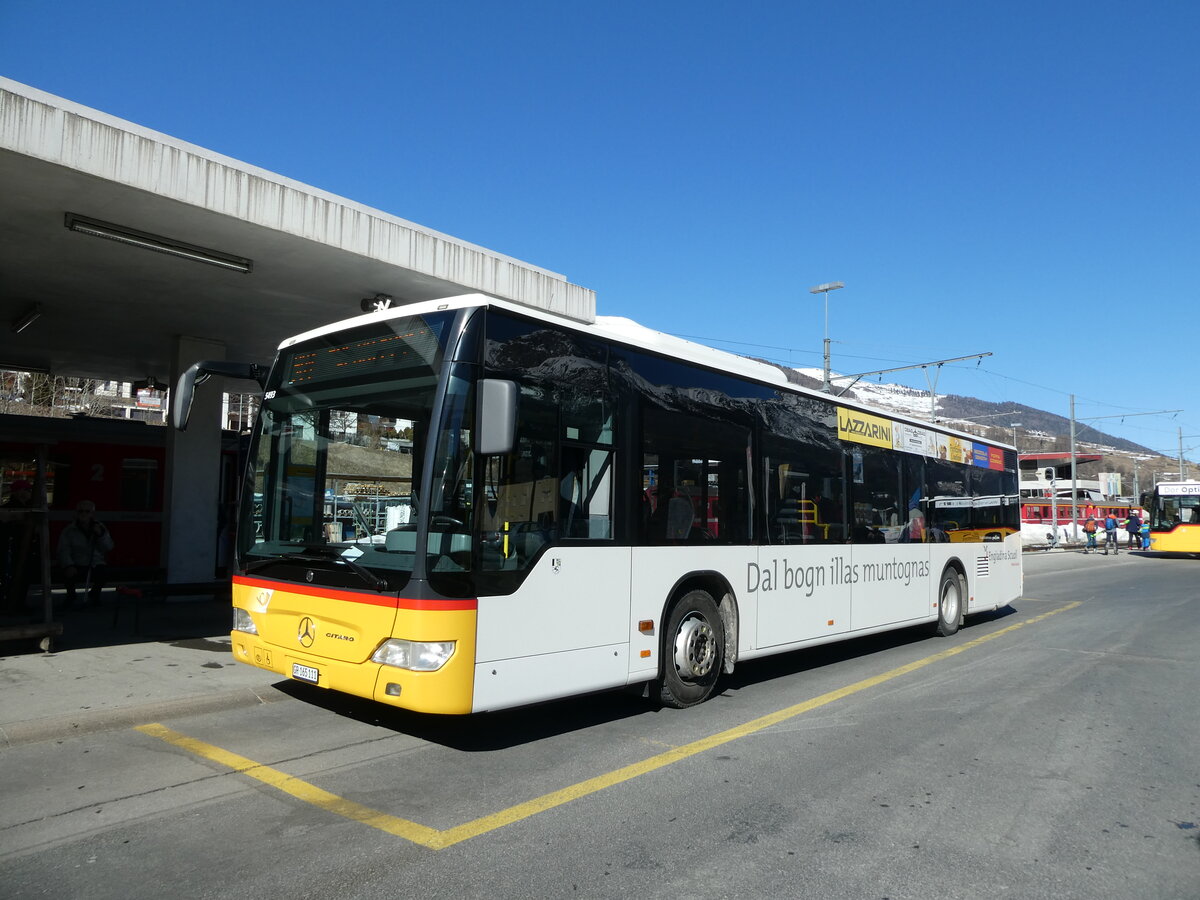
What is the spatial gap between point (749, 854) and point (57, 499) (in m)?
16.5

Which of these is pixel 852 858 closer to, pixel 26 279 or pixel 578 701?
pixel 578 701

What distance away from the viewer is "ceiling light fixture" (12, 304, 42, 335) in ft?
40.9

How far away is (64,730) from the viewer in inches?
244

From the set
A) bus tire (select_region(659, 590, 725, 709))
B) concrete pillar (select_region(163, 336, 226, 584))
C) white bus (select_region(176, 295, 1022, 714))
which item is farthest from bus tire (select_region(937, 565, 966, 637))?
concrete pillar (select_region(163, 336, 226, 584))

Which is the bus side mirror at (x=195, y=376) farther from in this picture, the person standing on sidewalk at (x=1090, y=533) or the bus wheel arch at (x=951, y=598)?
the person standing on sidewalk at (x=1090, y=533)

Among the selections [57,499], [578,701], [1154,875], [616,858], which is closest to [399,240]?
[578,701]

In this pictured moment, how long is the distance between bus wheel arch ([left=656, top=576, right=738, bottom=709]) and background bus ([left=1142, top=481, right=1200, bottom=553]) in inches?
1417

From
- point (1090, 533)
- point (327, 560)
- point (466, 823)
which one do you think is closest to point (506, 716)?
point (327, 560)

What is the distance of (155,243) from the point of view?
30.4 ft

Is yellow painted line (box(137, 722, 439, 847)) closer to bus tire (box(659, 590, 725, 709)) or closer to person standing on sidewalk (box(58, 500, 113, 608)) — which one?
bus tire (box(659, 590, 725, 709))

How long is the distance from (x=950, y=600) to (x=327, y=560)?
382 inches

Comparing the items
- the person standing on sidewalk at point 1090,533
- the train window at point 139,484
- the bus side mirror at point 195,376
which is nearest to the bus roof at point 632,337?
the bus side mirror at point 195,376

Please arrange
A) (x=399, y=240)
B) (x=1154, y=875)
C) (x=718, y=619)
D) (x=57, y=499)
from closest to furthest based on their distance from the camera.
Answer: (x=1154, y=875) → (x=718, y=619) → (x=399, y=240) → (x=57, y=499)

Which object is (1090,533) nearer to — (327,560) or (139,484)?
(139,484)
